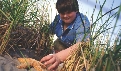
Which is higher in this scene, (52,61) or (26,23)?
(26,23)

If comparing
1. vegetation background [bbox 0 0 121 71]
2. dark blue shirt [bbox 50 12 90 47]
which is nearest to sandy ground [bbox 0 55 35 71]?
vegetation background [bbox 0 0 121 71]

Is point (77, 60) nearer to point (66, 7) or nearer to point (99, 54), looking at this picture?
point (99, 54)

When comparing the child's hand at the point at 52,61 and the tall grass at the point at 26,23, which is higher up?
the tall grass at the point at 26,23

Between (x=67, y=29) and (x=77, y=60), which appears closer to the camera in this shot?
(x=77, y=60)

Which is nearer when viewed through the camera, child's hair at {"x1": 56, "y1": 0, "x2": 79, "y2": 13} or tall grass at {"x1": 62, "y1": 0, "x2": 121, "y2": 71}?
tall grass at {"x1": 62, "y1": 0, "x2": 121, "y2": 71}

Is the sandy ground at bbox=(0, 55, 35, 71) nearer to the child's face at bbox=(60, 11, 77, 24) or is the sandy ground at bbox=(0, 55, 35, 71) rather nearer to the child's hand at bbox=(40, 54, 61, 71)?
the child's hand at bbox=(40, 54, 61, 71)

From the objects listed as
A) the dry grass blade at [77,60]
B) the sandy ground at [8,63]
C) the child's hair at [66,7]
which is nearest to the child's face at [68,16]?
the child's hair at [66,7]

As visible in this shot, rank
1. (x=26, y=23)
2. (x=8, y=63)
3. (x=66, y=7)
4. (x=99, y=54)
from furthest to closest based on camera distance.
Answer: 1. (x=66, y=7)
2. (x=26, y=23)
3. (x=8, y=63)
4. (x=99, y=54)

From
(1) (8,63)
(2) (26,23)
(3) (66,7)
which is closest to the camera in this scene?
(1) (8,63)

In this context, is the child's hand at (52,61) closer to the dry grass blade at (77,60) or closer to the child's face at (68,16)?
the dry grass blade at (77,60)

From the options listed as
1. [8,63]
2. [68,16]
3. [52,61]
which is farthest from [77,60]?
Result: [68,16]

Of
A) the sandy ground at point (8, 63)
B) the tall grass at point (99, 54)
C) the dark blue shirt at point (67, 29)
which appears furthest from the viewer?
the dark blue shirt at point (67, 29)

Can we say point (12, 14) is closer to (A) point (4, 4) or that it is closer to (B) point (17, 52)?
(A) point (4, 4)

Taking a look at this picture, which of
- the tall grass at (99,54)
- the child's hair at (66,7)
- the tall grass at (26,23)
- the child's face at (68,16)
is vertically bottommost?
the tall grass at (99,54)
